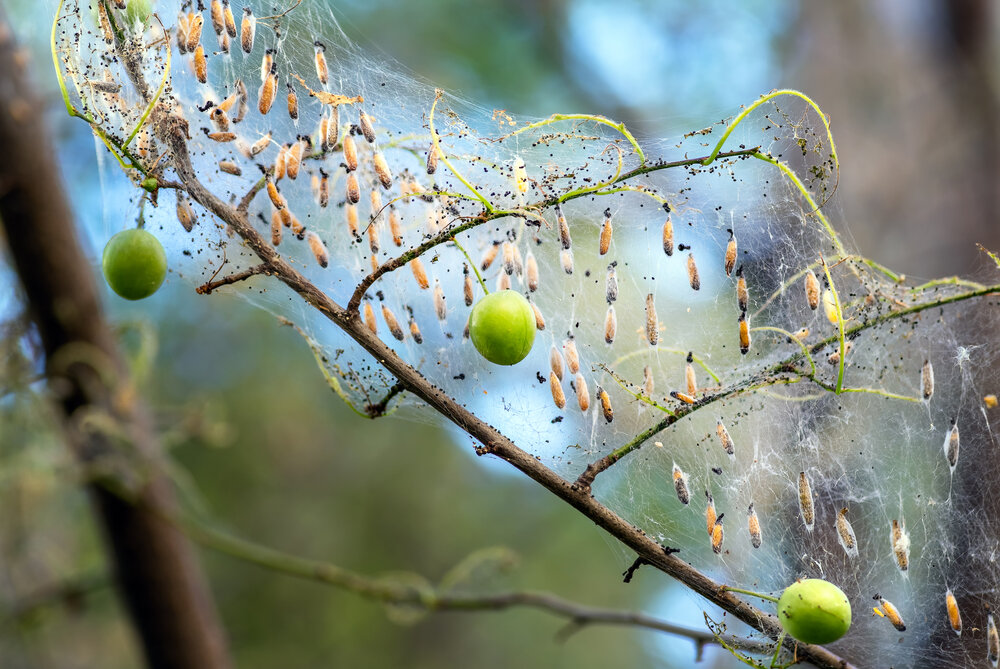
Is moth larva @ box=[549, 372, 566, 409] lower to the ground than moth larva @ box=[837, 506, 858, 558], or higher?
higher

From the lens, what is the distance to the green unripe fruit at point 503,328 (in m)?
1.58

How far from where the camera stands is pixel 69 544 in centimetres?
506

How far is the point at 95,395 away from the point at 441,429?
271cm

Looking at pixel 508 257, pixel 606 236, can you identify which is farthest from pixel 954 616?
pixel 508 257

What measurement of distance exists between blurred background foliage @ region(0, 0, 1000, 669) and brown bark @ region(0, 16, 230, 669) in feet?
4.54

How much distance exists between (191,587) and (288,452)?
13.4 ft

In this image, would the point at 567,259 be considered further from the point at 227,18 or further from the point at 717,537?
the point at 227,18

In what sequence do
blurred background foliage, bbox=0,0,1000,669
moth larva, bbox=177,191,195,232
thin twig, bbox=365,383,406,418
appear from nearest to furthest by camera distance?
thin twig, bbox=365,383,406,418 < moth larva, bbox=177,191,195,232 < blurred background foliage, bbox=0,0,1000,669

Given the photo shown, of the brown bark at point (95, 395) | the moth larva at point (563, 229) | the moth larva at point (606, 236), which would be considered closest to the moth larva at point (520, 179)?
the moth larva at point (563, 229)

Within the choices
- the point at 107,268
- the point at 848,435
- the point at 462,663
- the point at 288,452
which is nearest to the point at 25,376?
the point at 107,268

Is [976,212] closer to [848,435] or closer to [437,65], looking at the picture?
[848,435]

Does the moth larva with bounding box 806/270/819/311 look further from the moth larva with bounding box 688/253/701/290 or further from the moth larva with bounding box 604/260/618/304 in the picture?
the moth larva with bounding box 604/260/618/304

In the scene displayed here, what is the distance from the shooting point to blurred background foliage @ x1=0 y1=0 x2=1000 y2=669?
526cm

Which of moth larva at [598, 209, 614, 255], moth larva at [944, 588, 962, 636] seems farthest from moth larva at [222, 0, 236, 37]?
moth larva at [944, 588, 962, 636]
